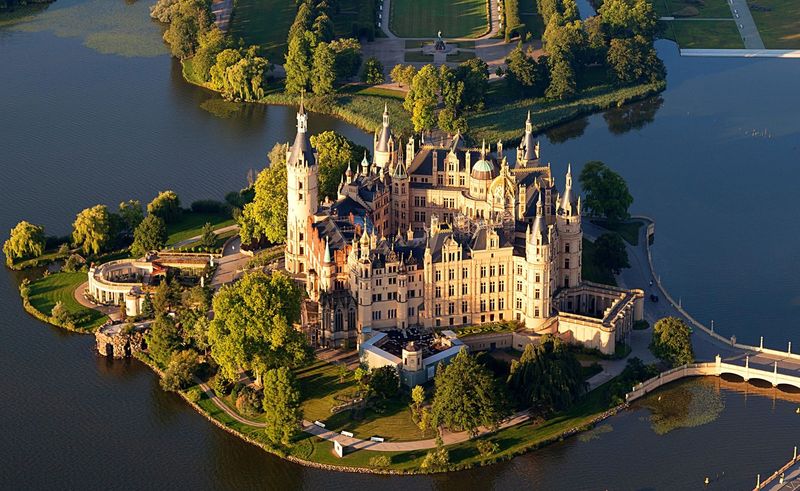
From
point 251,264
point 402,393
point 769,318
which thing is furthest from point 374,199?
point 769,318

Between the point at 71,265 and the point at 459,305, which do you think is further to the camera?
the point at 71,265

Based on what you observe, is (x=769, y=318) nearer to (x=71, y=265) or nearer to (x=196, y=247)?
(x=196, y=247)

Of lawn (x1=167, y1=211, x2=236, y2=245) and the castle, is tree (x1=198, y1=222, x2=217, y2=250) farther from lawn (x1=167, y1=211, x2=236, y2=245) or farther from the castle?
the castle

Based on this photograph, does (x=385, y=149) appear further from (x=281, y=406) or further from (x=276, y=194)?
(x=281, y=406)

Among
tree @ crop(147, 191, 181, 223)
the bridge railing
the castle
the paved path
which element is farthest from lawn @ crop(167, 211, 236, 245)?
the bridge railing

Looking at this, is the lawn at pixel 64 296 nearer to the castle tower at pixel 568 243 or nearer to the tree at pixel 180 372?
the tree at pixel 180 372

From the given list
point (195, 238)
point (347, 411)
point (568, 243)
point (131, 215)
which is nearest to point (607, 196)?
point (568, 243)
